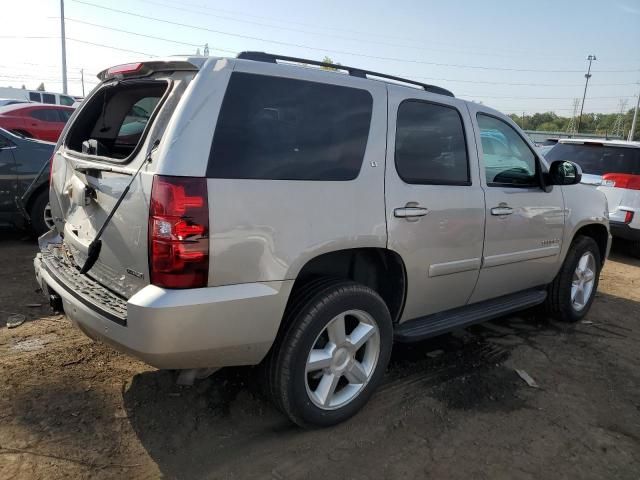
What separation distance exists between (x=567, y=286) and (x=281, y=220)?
334 cm

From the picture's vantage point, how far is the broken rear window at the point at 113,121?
3291 millimetres

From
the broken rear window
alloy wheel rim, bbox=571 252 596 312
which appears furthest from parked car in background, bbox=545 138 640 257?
the broken rear window

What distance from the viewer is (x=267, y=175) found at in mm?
2432

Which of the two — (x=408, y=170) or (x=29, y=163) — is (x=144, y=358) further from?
(x=29, y=163)

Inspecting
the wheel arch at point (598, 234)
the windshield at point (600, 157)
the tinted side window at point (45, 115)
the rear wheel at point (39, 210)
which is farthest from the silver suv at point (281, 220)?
the tinted side window at point (45, 115)

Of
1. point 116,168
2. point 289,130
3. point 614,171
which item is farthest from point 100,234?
point 614,171

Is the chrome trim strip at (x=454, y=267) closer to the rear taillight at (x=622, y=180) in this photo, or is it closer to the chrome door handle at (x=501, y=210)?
the chrome door handle at (x=501, y=210)

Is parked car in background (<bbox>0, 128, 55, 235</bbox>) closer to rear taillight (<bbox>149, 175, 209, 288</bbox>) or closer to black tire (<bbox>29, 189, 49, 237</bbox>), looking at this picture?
black tire (<bbox>29, 189, 49, 237</bbox>)

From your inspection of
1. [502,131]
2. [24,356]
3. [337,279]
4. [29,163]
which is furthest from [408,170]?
[29,163]

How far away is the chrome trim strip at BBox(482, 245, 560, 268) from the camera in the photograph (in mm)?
3678

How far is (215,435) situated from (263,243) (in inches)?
46.1

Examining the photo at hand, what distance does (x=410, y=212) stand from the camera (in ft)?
9.89

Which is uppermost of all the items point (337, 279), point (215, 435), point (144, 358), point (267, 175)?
point (267, 175)

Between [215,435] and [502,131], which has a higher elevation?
[502,131]
